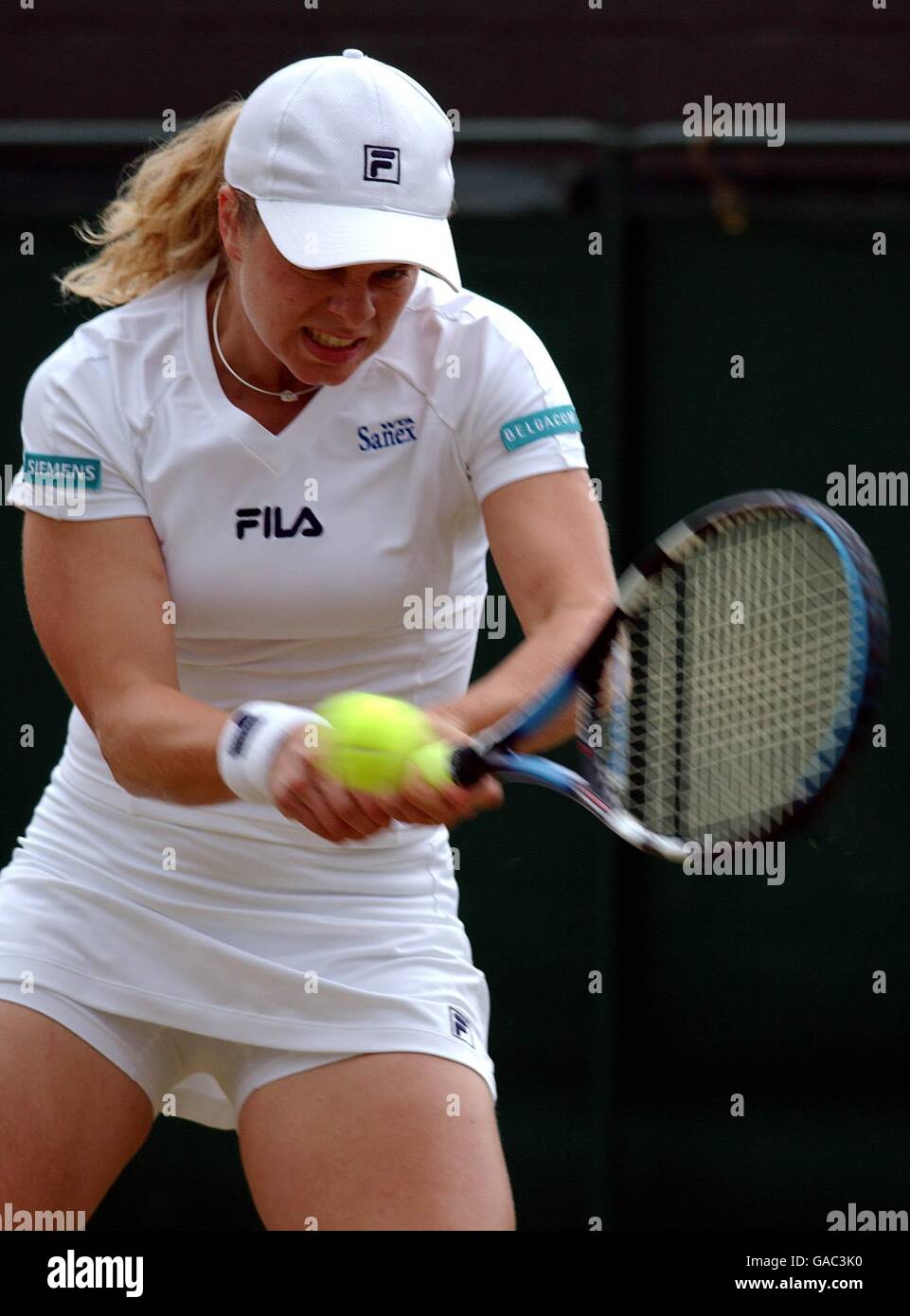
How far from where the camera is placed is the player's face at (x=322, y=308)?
186 centimetres

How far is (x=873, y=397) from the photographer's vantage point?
3297 millimetres

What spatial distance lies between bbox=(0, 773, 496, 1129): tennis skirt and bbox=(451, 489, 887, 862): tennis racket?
25 centimetres

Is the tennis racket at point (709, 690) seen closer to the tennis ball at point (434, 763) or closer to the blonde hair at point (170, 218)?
the tennis ball at point (434, 763)

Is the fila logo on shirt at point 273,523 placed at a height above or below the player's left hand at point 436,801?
above

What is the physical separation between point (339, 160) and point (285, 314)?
0.50ft

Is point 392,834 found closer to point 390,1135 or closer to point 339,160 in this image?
point 390,1135

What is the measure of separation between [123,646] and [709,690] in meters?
0.57

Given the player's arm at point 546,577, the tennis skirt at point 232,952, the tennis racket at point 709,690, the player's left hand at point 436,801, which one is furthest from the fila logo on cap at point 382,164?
the tennis skirt at point 232,952

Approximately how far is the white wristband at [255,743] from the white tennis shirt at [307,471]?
173 millimetres

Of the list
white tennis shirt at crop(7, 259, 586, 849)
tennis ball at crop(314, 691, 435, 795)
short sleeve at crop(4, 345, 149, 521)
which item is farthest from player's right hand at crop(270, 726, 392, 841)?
short sleeve at crop(4, 345, 149, 521)

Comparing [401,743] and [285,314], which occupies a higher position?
[285,314]

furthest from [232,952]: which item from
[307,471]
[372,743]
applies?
[307,471]

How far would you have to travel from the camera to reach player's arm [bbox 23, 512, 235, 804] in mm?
1902
